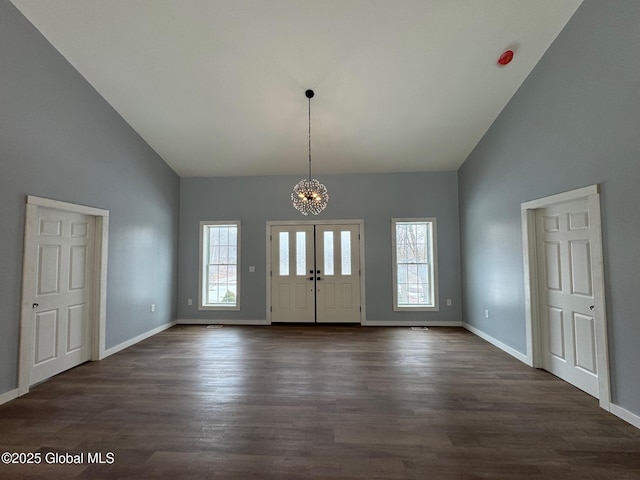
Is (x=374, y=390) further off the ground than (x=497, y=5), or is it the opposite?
(x=497, y=5)

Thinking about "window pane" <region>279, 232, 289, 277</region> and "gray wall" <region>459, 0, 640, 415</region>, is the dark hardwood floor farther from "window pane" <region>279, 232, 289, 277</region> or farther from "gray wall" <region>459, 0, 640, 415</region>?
"window pane" <region>279, 232, 289, 277</region>

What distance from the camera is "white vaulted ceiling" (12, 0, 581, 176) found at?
296 cm

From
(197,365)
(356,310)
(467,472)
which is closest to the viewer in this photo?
(467,472)

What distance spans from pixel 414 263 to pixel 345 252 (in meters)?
1.38

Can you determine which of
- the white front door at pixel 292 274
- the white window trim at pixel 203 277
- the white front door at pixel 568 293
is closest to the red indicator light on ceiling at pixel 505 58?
the white front door at pixel 568 293

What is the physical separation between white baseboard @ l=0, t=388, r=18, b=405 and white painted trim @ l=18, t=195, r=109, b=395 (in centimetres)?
5

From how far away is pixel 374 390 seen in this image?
2918mm

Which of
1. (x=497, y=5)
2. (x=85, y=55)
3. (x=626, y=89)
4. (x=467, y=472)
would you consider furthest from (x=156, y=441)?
(x=497, y=5)

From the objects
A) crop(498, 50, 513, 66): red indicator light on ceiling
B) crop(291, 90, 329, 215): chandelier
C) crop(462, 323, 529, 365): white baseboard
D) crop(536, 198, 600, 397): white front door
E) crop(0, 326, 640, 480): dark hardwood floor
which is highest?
crop(498, 50, 513, 66): red indicator light on ceiling

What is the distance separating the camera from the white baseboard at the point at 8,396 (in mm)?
2684

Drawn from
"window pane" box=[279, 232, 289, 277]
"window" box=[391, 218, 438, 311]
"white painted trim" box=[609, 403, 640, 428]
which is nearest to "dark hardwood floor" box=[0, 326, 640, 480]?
"white painted trim" box=[609, 403, 640, 428]

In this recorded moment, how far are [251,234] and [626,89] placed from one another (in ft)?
17.8

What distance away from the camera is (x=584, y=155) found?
282cm

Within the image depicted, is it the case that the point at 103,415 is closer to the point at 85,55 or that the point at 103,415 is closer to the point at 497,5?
the point at 85,55
